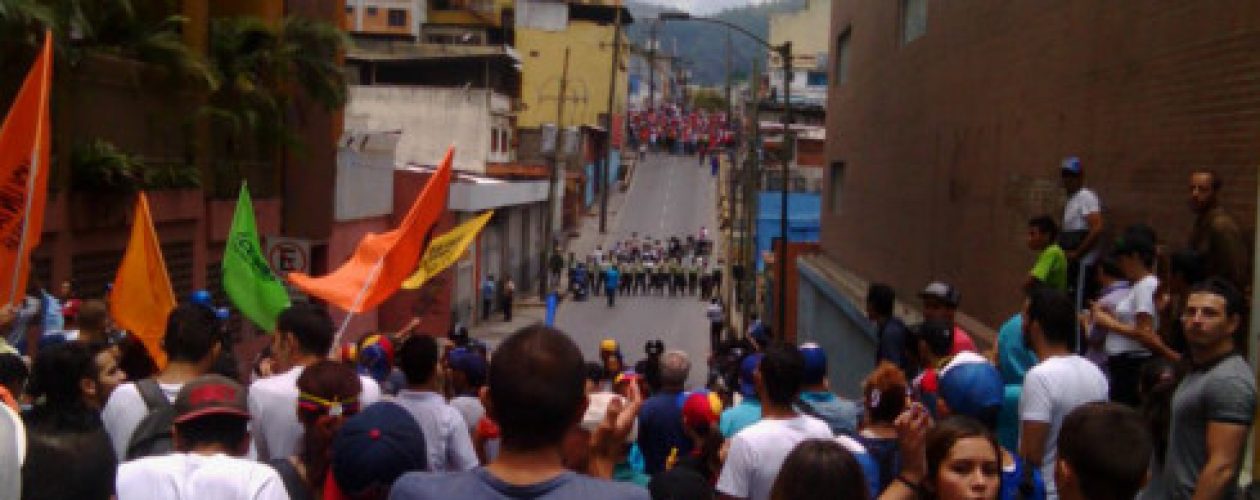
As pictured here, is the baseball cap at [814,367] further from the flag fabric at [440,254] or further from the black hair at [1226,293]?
the flag fabric at [440,254]

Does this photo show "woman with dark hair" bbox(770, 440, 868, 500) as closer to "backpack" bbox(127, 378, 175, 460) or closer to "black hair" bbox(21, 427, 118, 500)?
"black hair" bbox(21, 427, 118, 500)

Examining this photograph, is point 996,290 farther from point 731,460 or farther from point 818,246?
point 818,246

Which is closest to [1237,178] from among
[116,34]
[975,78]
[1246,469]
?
[1246,469]

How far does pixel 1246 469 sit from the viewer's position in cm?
718

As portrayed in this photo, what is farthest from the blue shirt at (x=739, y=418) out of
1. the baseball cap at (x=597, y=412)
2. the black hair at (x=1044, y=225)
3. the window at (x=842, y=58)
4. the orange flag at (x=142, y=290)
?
the window at (x=842, y=58)

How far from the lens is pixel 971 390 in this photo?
294 inches

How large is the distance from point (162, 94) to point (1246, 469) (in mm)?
16279

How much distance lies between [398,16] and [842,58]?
171 feet

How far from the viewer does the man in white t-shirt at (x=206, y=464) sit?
518cm

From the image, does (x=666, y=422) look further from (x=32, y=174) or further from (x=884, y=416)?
(x=32, y=174)

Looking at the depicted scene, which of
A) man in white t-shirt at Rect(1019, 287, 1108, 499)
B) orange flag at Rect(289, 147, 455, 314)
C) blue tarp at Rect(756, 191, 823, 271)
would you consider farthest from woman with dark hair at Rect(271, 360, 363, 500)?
blue tarp at Rect(756, 191, 823, 271)

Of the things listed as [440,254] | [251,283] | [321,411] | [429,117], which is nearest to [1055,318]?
[321,411]

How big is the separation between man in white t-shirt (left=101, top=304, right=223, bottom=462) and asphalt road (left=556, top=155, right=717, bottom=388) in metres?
20.4

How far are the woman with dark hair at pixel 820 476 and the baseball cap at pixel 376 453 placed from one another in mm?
1475
